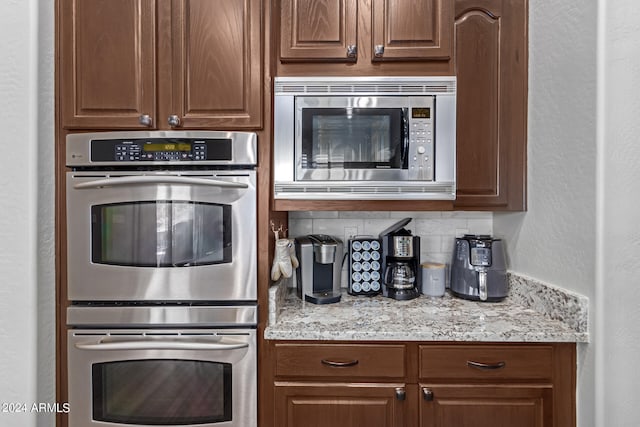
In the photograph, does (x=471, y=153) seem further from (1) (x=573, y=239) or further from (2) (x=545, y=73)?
(1) (x=573, y=239)

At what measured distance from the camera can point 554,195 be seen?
4.83 ft

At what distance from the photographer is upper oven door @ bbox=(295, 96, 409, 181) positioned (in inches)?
57.5

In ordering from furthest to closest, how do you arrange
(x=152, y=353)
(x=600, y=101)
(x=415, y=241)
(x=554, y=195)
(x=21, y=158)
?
(x=415, y=241), (x=554, y=195), (x=152, y=353), (x=600, y=101), (x=21, y=158)

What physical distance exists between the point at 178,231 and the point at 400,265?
1.05 m

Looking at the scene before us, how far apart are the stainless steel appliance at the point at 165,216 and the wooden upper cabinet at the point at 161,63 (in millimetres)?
91

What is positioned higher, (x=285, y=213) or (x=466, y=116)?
(x=466, y=116)


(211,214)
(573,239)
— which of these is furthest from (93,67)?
(573,239)

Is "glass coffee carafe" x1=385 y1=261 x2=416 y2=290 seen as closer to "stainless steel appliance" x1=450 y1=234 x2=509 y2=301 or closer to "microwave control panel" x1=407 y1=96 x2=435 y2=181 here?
"stainless steel appliance" x1=450 y1=234 x2=509 y2=301

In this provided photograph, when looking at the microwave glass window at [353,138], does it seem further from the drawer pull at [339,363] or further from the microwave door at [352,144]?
the drawer pull at [339,363]

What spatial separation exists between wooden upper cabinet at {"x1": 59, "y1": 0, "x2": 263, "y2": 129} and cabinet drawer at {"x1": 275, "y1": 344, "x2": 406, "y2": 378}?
93 cm

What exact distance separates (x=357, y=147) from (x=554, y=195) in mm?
864

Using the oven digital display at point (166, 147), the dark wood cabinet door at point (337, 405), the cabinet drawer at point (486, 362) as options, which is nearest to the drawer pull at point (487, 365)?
the cabinet drawer at point (486, 362)

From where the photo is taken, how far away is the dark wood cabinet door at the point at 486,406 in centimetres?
130

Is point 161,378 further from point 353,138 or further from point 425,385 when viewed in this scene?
point 353,138
